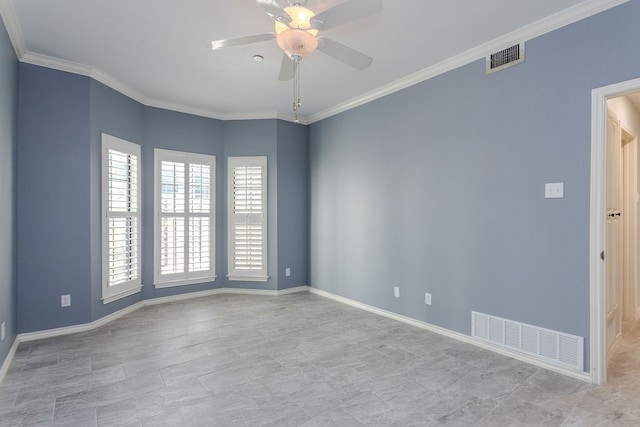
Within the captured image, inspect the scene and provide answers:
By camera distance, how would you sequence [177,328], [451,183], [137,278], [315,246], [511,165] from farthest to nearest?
[315,246]
[137,278]
[177,328]
[451,183]
[511,165]

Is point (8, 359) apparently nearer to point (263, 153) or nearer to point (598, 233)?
point (263, 153)

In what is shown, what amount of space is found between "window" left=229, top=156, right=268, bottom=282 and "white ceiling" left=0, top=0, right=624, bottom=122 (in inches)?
50.9

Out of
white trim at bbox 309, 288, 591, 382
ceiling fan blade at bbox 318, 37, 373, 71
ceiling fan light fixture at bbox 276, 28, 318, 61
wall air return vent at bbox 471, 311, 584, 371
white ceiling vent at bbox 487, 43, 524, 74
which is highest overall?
white ceiling vent at bbox 487, 43, 524, 74

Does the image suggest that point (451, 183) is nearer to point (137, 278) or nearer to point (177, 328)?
point (177, 328)

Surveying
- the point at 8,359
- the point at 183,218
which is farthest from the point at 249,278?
the point at 8,359

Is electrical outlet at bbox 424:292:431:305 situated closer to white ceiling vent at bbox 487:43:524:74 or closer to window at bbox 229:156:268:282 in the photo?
white ceiling vent at bbox 487:43:524:74

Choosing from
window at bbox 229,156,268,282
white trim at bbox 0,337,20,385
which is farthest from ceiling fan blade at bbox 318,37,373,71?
white trim at bbox 0,337,20,385

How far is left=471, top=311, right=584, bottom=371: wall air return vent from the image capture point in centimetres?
266

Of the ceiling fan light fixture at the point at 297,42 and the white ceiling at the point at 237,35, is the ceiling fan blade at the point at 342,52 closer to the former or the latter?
the ceiling fan light fixture at the point at 297,42

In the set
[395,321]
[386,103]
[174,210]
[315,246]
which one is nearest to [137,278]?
[174,210]

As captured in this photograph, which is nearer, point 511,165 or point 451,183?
point 511,165

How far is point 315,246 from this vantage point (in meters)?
5.53

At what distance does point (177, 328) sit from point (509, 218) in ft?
11.9

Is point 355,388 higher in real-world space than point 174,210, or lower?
lower
